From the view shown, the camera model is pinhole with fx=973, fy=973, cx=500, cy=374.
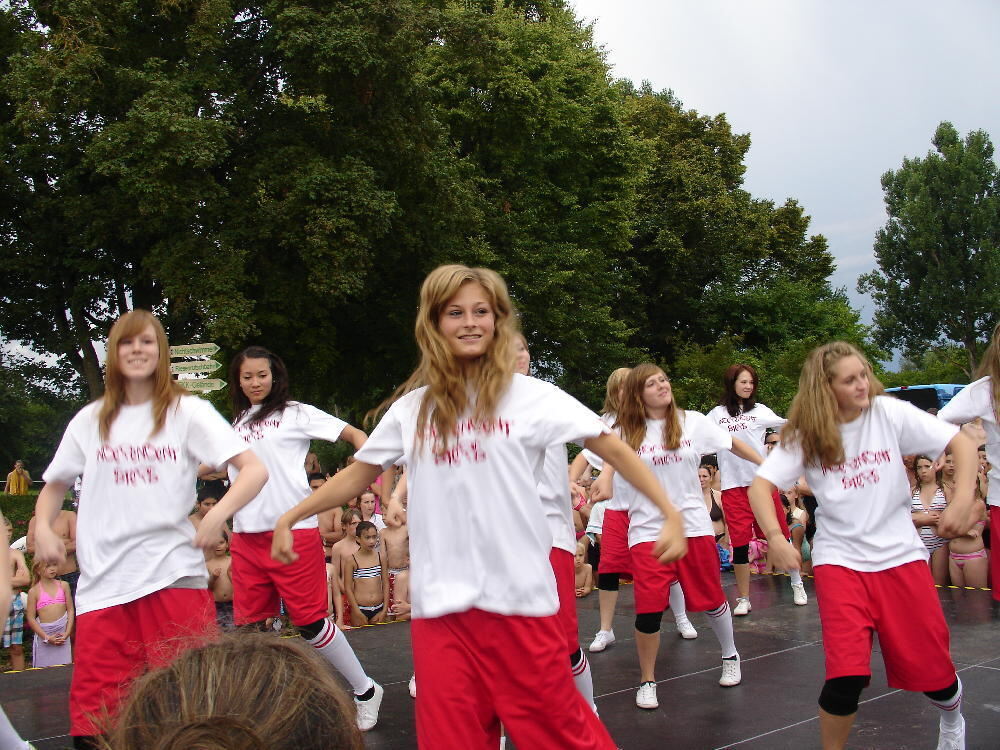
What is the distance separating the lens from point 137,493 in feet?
13.1

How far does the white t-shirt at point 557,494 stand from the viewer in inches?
190

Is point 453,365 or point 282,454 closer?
point 453,365

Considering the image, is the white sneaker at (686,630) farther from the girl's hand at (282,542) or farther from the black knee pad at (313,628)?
the girl's hand at (282,542)

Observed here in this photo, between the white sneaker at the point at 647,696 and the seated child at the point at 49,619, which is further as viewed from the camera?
the seated child at the point at 49,619

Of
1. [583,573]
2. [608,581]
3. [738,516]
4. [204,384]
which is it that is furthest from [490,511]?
[204,384]

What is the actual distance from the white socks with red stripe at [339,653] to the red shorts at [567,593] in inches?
49.7

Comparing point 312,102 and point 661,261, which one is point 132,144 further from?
point 661,261

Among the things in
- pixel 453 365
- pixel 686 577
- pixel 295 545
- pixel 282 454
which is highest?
pixel 453 365

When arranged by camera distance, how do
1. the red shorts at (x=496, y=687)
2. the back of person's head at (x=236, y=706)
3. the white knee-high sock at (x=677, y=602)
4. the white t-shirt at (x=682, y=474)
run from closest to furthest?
the back of person's head at (x=236, y=706) → the red shorts at (x=496, y=687) → the white t-shirt at (x=682, y=474) → the white knee-high sock at (x=677, y=602)

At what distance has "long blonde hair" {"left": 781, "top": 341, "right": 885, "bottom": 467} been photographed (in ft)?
13.7

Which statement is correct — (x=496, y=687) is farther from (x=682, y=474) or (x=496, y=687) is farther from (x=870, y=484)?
(x=682, y=474)

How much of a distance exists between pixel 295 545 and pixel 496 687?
2.56 meters

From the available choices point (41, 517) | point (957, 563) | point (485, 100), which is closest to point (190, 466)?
point (41, 517)

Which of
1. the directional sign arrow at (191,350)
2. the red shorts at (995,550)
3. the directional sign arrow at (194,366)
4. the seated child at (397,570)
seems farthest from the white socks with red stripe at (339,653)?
the directional sign arrow at (194,366)
